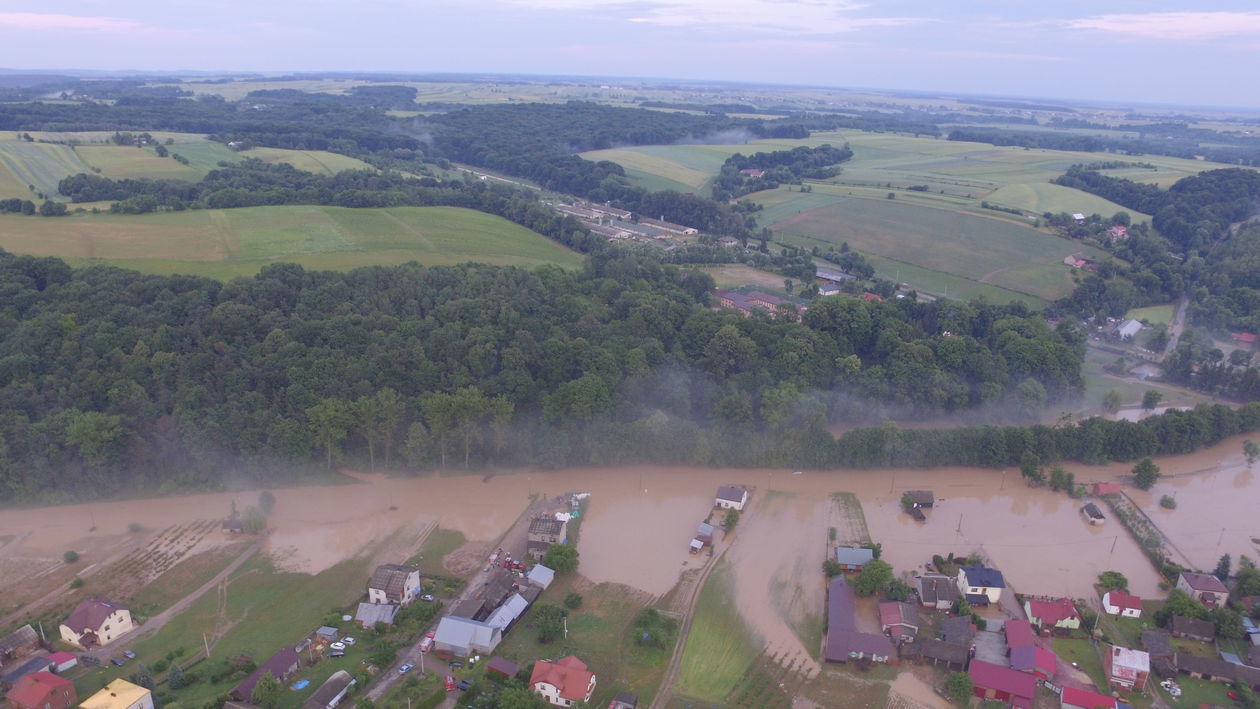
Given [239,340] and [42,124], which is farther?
[42,124]

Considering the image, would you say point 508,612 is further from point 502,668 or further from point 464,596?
point 502,668

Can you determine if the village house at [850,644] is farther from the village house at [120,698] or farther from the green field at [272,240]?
the green field at [272,240]

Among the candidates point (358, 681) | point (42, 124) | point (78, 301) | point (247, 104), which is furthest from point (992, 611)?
point (247, 104)

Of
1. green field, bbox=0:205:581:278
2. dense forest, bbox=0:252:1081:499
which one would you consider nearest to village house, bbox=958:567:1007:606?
dense forest, bbox=0:252:1081:499

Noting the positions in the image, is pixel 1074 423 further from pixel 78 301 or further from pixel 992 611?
pixel 78 301

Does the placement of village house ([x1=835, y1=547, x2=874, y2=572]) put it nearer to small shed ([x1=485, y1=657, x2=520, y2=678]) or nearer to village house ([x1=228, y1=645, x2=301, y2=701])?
small shed ([x1=485, y1=657, x2=520, y2=678])

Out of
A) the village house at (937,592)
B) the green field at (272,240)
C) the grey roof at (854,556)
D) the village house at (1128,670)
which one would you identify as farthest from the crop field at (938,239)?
the village house at (1128,670)

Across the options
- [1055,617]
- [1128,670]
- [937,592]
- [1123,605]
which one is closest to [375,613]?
[937,592]
